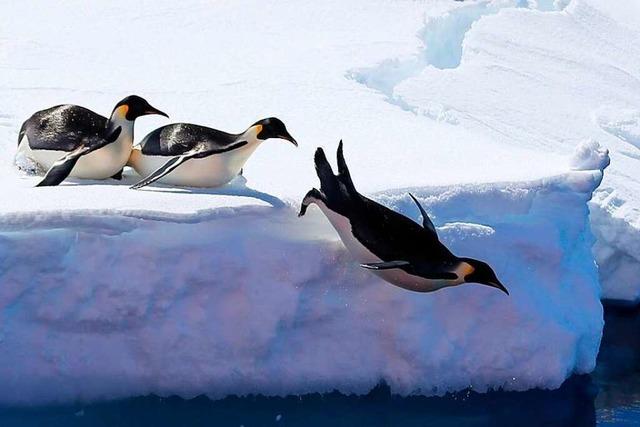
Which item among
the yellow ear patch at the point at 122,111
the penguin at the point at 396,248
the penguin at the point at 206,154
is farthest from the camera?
the yellow ear patch at the point at 122,111

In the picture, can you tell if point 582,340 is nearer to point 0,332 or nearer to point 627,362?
point 627,362

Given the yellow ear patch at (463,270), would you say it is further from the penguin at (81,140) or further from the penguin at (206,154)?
the penguin at (81,140)

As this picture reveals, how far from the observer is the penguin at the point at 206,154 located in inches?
226

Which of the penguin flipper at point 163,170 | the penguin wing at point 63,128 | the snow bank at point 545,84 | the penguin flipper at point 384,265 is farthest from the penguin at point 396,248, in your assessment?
the snow bank at point 545,84

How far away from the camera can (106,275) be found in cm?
505

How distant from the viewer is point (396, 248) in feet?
17.4

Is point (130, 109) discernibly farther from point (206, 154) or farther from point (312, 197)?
point (312, 197)

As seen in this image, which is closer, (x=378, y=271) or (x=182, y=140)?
(x=378, y=271)

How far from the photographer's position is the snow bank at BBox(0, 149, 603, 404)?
16.4 ft

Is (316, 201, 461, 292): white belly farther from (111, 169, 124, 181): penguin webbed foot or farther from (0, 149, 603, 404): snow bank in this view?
(111, 169, 124, 181): penguin webbed foot

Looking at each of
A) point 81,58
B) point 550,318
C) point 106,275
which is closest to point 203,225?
point 106,275

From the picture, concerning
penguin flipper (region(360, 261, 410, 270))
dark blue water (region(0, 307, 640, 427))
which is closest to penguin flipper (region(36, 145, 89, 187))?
dark blue water (region(0, 307, 640, 427))

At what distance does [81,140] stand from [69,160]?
304 mm

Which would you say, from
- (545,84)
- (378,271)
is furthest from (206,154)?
(545,84)
